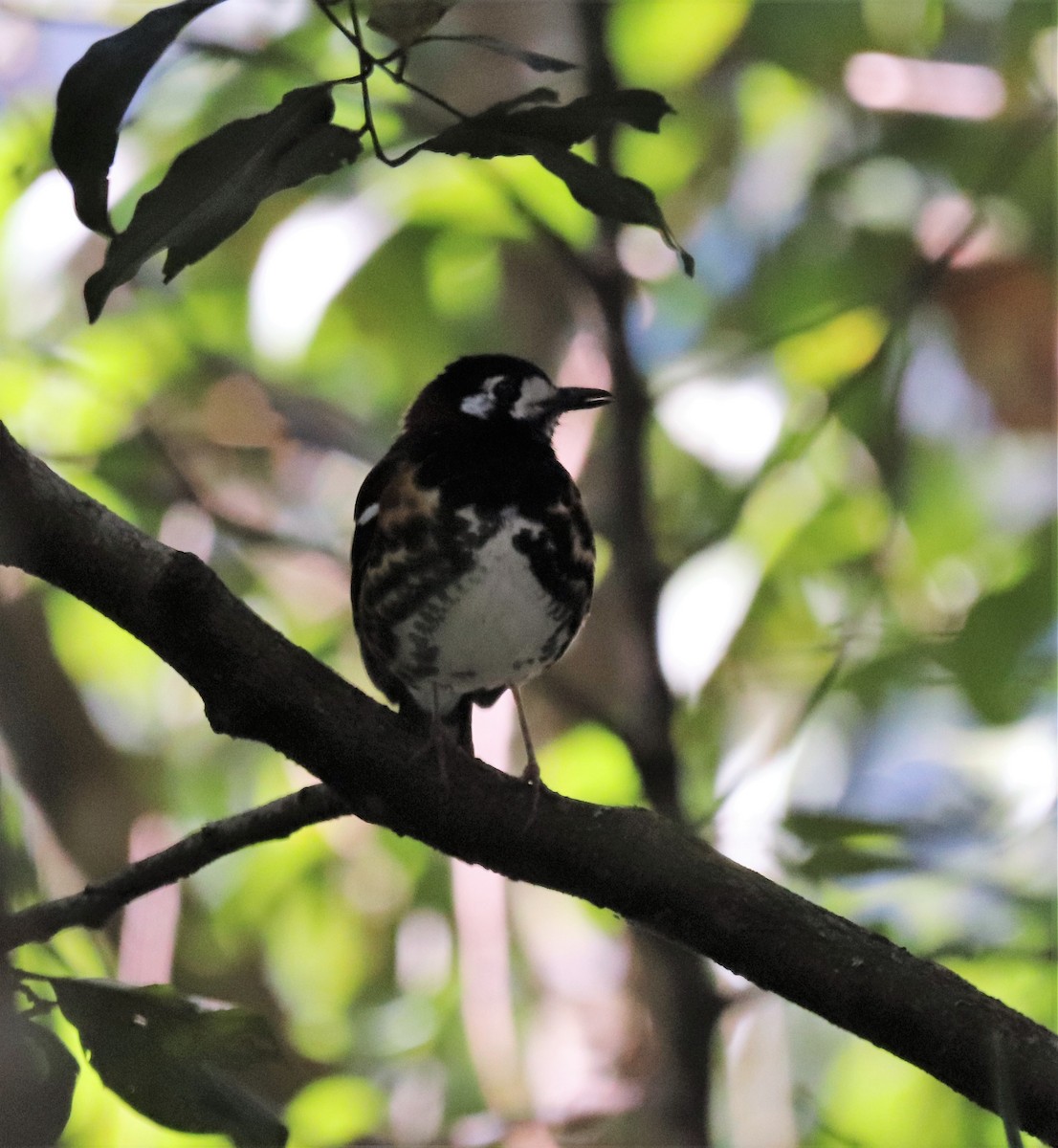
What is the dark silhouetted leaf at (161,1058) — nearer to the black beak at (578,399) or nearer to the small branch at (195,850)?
the small branch at (195,850)

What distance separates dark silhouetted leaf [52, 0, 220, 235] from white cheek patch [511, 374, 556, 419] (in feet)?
4.98

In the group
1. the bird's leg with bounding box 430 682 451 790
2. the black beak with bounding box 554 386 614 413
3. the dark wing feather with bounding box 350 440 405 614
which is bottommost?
the bird's leg with bounding box 430 682 451 790

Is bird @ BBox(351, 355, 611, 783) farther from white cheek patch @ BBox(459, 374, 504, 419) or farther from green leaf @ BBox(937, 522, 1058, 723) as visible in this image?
green leaf @ BBox(937, 522, 1058, 723)

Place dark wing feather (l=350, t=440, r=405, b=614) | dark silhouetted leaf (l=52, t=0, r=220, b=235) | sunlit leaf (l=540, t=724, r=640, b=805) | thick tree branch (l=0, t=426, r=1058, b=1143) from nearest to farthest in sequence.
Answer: dark silhouetted leaf (l=52, t=0, r=220, b=235), thick tree branch (l=0, t=426, r=1058, b=1143), dark wing feather (l=350, t=440, r=405, b=614), sunlit leaf (l=540, t=724, r=640, b=805)

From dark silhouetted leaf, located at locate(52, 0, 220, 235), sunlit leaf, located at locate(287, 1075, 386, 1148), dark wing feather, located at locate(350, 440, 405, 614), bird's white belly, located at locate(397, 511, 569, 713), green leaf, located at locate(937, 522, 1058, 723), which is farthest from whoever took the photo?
sunlit leaf, located at locate(287, 1075, 386, 1148)

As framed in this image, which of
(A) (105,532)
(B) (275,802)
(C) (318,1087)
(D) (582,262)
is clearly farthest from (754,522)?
(A) (105,532)

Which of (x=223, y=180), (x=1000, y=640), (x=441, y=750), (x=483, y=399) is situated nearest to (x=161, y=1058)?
(x=441, y=750)

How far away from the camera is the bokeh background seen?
3.29 metres

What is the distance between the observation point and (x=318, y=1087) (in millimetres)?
3363

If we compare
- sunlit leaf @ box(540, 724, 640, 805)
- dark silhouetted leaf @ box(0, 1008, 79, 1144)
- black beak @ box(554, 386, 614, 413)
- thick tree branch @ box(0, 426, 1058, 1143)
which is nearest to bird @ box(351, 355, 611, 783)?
black beak @ box(554, 386, 614, 413)

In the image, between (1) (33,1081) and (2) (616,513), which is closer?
(1) (33,1081)

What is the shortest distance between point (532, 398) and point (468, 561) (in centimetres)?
57

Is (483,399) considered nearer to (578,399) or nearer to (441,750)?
(578,399)

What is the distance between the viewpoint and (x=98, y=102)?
1.49 metres
